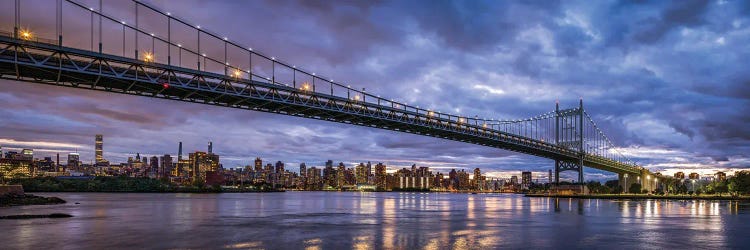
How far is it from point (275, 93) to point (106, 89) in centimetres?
1887

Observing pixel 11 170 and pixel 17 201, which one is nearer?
pixel 17 201

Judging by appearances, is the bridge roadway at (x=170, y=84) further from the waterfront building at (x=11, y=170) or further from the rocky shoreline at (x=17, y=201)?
the waterfront building at (x=11, y=170)

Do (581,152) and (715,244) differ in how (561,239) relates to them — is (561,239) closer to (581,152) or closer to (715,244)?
(715,244)

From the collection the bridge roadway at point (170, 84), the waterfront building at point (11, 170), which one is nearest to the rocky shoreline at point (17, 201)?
the bridge roadway at point (170, 84)

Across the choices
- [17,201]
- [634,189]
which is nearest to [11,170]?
[17,201]

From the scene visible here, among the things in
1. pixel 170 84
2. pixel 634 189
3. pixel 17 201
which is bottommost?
pixel 634 189

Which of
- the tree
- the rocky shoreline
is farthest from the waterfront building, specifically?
the tree

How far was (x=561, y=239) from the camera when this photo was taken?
→ 27.0 m

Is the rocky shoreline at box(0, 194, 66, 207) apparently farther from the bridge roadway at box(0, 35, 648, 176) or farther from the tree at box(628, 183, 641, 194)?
the tree at box(628, 183, 641, 194)

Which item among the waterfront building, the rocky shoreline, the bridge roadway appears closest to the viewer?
the bridge roadway

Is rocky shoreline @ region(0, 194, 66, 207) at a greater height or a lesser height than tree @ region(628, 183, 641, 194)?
greater

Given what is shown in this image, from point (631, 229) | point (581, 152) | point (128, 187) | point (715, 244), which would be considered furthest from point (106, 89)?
point (128, 187)

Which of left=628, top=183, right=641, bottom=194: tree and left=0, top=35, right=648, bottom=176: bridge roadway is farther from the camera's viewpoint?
left=628, top=183, right=641, bottom=194: tree

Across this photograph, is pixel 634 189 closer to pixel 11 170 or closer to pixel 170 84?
pixel 170 84
